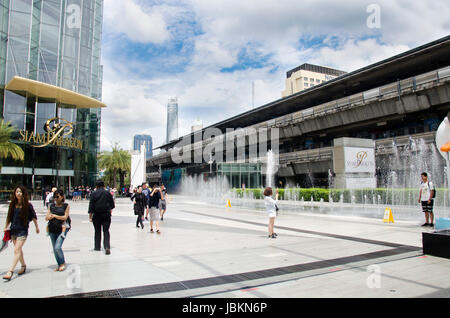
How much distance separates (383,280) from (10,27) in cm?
4252

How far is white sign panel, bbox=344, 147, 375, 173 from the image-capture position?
25.9m

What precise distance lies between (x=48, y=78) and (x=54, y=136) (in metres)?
7.04

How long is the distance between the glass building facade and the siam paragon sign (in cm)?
28

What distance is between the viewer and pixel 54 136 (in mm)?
36281

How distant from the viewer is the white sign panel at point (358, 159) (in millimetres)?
25938

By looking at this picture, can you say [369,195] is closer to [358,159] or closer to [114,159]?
[358,159]

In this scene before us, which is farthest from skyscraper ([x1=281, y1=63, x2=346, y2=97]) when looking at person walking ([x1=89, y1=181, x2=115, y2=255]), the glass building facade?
person walking ([x1=89, y1=181, x2=115, y2=255])

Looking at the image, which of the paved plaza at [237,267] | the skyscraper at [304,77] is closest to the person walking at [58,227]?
the paved plaza at [237,267]

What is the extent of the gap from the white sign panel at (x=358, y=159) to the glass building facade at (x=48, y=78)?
31.8 meters

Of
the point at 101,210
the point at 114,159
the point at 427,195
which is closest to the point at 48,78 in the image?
the point at 114,159

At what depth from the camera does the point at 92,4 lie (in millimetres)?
44406

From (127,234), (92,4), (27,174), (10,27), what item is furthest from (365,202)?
(92,4)

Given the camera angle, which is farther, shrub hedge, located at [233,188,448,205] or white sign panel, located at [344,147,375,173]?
white sign panel, located at [344,147,375,173]

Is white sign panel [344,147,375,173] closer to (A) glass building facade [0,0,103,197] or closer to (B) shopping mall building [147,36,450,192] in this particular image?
(B) shopping mall building [147,36,450,192]
